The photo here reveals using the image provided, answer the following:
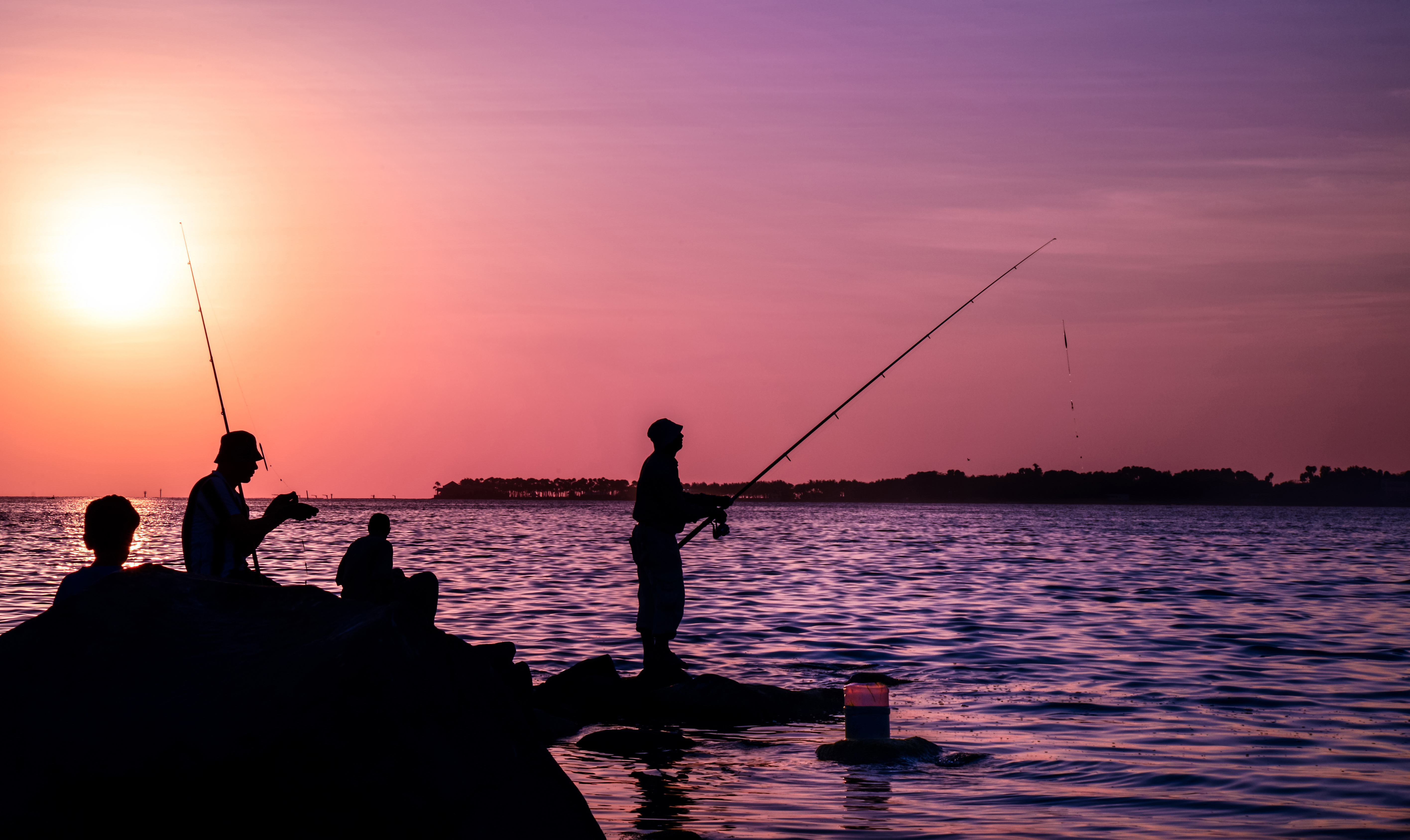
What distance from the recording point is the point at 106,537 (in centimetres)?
537

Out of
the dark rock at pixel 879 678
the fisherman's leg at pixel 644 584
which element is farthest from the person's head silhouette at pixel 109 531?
the dark rock at pixel 879 678

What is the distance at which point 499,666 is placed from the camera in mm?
8742

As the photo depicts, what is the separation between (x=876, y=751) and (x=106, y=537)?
15.2ft

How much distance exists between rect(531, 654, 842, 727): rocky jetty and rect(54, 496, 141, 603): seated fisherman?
13.1 ft

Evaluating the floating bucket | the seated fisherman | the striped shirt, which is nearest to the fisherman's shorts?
the floating bucket

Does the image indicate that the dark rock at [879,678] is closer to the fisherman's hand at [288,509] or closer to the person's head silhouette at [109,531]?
the fisherman's hand at [288,509]

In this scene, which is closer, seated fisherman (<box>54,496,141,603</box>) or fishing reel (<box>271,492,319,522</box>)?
seated fisherman (<box>54,496,141,603</box>)

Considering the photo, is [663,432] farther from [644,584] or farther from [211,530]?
[211,530]

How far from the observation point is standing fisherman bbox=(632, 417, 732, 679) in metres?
10.1

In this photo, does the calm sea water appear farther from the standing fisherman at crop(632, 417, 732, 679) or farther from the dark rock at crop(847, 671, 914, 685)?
the standing fisherman at crop(632, 417, 732, 679)

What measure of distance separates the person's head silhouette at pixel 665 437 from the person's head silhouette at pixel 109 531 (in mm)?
5323

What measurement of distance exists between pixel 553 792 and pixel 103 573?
2.30m

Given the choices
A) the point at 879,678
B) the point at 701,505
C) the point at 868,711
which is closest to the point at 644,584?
the point at 701,505

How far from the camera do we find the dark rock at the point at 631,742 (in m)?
8.12
